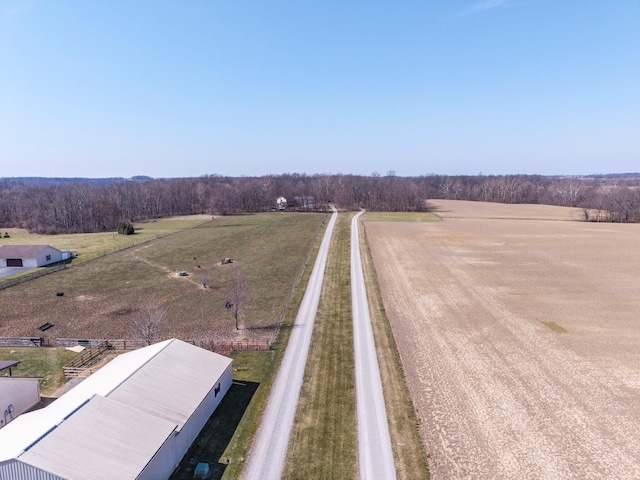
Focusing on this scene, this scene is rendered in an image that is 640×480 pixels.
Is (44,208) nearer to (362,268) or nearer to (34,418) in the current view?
(362,268)

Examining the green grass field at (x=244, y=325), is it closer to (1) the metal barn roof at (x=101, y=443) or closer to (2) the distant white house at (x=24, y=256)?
(1) the metal barn roof at (x=101, y=443)

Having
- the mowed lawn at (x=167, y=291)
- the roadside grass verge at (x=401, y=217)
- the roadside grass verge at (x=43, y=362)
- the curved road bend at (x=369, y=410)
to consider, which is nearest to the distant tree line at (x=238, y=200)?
the roadside grass verge at (x=401, y=217)

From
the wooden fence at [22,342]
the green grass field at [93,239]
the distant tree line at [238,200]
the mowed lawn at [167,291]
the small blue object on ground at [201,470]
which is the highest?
the distant tree line at [238,200]

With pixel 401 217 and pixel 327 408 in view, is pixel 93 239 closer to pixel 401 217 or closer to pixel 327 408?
pixel 401 217

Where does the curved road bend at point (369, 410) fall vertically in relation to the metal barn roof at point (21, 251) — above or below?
→ below

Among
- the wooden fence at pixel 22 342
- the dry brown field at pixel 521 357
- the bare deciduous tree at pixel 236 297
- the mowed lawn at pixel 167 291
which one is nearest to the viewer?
the dry brown field at pixel 521 357

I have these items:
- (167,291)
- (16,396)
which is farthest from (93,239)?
(16,396)
